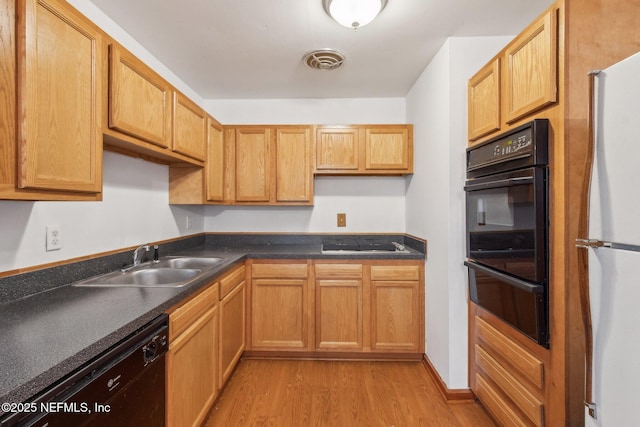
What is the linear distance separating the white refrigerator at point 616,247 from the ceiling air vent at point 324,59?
5.11ft

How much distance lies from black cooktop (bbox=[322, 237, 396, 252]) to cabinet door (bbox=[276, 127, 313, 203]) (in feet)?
1.57

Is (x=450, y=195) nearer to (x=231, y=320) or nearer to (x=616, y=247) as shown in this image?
(x=616, y=247)

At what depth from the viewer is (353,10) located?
1.53 m

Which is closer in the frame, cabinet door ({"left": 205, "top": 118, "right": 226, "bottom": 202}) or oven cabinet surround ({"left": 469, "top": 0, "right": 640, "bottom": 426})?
oven cabinet surround ({"left": 469, "top": 0, "right": 640, "bottom": 426})

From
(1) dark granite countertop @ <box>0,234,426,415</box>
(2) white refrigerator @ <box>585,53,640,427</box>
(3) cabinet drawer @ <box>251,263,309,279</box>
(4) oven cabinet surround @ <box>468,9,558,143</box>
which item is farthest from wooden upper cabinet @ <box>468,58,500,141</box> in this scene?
(1) dark granite countertop @ <box>0,234,426,415</box>

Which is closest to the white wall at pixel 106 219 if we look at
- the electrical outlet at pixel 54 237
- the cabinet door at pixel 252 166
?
the electrical outlet at pixel 54 237

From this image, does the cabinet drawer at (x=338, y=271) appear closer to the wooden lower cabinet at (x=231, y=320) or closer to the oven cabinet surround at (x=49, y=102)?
the wooden lower cabinet at (x=231, y=320)

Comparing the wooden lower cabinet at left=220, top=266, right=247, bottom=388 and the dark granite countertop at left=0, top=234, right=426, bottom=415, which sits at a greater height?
the dark granite countertop at left=0, top=234, right=426, bottom=415

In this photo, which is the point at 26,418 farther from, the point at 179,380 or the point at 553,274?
the point at 553,274

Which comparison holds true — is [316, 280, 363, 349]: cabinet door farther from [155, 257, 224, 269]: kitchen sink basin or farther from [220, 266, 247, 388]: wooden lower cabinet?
[155, 257, 224, 269]: kitchen sink basin

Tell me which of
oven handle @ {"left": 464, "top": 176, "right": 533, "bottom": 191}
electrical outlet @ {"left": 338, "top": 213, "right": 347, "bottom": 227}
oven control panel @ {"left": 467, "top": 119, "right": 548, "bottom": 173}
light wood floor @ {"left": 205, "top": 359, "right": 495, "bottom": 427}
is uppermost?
oven control panel @ {"left": 467, "top": 119, "right": 548, "bottom": 173}

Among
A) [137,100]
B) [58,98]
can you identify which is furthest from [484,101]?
[58,98]

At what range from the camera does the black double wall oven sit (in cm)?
126

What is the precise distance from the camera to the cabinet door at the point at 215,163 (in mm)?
2436
